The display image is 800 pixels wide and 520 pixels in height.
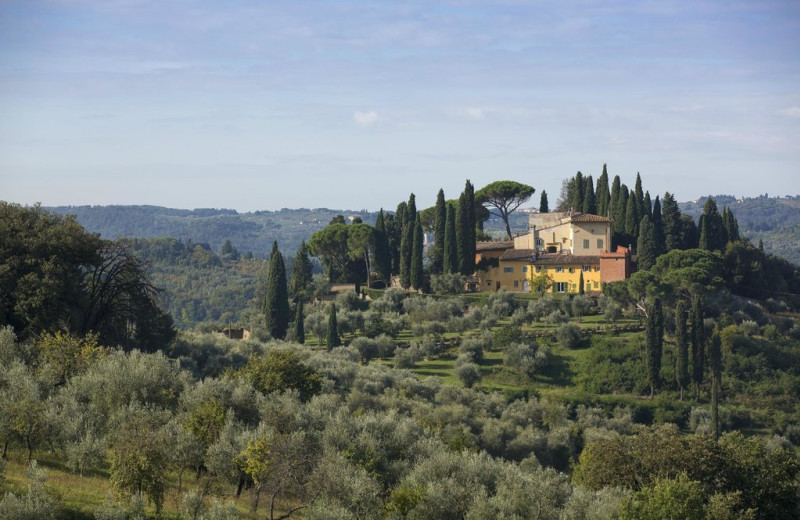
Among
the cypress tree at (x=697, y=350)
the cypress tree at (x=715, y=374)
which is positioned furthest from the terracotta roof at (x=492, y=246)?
the cypress tree at (x=697, y=350)

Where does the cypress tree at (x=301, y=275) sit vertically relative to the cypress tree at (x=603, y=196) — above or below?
below

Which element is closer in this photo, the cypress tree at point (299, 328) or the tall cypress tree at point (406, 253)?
the cypress tree at point (299, 328)

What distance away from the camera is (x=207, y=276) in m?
180

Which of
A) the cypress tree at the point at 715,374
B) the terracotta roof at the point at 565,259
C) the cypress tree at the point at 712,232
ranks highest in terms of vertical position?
the cypress tree at the point at 712,232

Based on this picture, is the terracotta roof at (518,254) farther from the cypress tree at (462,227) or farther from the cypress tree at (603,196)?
the cypress tree at (603,196)

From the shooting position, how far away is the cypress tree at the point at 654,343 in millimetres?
57906

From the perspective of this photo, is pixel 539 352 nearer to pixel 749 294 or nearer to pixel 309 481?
pixel 749 294

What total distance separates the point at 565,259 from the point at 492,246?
7.32 meters

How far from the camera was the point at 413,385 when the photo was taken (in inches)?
2002

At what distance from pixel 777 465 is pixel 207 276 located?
15508 cm

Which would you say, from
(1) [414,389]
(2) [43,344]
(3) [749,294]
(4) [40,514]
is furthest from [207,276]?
(4) [40,514]

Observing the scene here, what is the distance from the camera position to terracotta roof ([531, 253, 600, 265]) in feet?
237

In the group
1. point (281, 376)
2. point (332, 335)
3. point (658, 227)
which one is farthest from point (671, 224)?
point (281, 376)

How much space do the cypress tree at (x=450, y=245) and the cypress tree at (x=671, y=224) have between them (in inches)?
593
